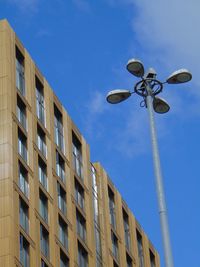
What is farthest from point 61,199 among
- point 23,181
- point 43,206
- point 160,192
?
point 160,192

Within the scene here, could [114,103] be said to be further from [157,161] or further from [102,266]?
[102,266]

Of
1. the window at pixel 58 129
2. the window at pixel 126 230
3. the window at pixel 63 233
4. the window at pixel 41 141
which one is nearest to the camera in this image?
the window at pixel 63 233

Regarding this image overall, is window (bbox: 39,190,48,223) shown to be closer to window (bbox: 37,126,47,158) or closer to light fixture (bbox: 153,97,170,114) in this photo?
window (bbox: 37,126,47,158)

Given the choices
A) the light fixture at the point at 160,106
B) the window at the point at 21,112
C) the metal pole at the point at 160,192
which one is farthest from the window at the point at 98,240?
the metal pole at the point at 160,192

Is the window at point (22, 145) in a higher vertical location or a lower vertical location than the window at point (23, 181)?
higher

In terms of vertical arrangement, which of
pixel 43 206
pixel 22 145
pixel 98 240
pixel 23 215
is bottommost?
pixel 23 215

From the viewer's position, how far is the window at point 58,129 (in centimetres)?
6788

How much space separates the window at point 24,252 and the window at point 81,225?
10312mm

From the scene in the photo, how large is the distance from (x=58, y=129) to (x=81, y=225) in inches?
280

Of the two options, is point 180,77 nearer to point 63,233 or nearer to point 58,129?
point 63,233

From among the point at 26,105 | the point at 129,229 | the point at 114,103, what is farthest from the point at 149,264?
the point at 114,103

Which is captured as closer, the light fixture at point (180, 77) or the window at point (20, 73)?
the light fixture at point (180, 77)

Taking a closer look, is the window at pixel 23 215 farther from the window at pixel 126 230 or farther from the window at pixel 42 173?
the window at pixel 126 230

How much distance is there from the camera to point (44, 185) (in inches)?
2473
